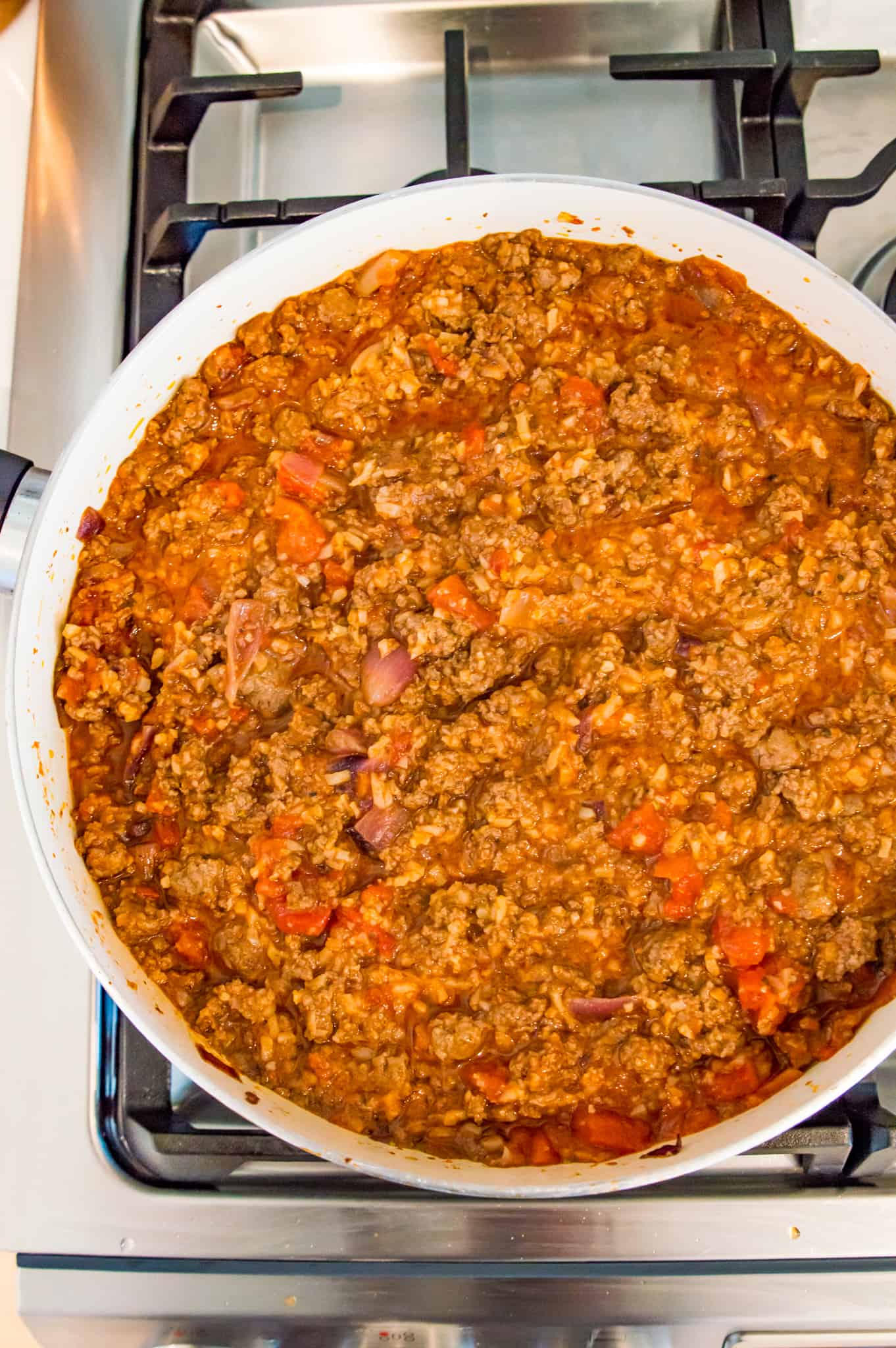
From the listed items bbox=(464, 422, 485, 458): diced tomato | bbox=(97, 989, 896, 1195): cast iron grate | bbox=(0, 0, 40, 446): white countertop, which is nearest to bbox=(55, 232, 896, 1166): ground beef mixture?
bbox=(464, 422, 485, 458): diced tomato

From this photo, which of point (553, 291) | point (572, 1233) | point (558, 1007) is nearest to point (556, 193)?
point (553, 291)

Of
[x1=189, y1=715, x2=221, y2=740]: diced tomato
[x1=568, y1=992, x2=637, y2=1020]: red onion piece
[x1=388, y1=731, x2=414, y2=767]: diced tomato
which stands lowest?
[x1=568, y1=992, x2=637, y2=1020]: red onion piece

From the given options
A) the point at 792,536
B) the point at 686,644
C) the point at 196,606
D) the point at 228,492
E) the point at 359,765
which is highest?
the point at 228,492

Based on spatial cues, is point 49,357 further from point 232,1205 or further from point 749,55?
point 232,1205

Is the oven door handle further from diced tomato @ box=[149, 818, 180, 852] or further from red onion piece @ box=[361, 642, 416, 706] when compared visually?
red onion piece @ box=[361, 642, 416, 706]

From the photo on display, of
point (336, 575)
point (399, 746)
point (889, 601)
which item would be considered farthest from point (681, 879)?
point (336, 575)

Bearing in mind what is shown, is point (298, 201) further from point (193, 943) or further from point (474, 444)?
point (193, 943)
